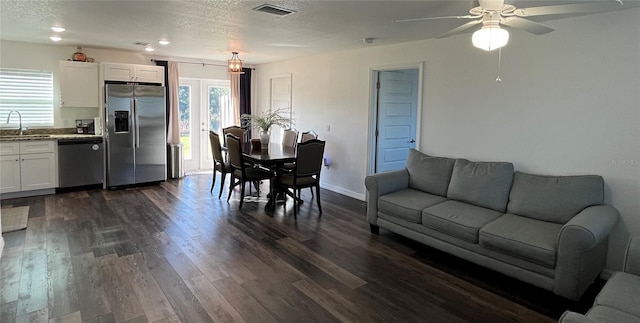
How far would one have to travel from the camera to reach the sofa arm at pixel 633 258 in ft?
8.15

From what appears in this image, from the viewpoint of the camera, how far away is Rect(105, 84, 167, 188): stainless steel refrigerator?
6.26m

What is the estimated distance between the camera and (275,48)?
5.99 metres

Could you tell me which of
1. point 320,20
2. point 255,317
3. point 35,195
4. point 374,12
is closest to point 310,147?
point 320,20

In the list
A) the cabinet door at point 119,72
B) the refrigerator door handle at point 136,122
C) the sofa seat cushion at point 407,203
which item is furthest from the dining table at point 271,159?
the cabinet door at point 119,72

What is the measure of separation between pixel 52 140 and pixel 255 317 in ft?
16.6

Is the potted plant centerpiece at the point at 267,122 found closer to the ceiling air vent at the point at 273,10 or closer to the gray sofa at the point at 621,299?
the ceiling air vent at the point at 273,10

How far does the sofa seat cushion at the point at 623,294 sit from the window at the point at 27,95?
750cm

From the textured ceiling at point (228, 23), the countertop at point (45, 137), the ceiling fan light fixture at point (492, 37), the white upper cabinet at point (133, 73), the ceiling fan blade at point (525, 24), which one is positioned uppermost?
the textured ceiling at point (228, 23)

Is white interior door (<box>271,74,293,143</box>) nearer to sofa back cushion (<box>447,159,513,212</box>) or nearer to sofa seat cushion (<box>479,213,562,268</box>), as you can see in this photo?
sofa back cushion (<box>447,159,513,212</box>)

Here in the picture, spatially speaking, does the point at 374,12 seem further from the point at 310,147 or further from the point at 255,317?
the point at 255,317

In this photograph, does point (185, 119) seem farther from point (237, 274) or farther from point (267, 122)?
point (237, 274)

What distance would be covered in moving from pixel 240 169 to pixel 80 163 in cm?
281

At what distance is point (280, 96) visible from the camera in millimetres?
7891

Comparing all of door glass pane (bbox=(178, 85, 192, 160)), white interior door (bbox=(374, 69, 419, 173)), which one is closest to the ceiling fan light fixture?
white interior door (bbox=(374, 69, 419, 173))
